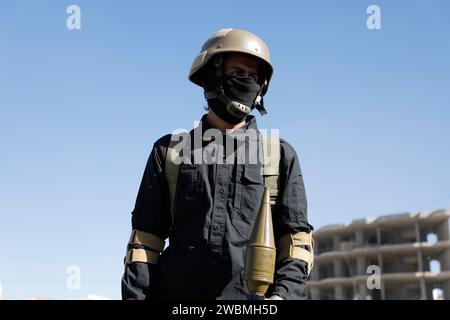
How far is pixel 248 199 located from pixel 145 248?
0.82 metres

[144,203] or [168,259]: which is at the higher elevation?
[144,203]

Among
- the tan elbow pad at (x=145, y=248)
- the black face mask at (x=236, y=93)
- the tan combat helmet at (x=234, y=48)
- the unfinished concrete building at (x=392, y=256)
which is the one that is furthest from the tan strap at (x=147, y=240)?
the unfinished concrete building at (x=392, y=256)

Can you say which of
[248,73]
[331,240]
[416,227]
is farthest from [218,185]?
[331,240]

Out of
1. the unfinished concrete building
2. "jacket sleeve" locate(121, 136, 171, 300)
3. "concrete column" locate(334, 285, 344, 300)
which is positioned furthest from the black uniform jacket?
"concrete column" locate(334, 285, 344, 300)

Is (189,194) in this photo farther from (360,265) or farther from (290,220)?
(360,265)

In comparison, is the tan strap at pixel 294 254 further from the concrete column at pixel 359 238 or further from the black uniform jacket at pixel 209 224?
the concrete column at pixel 359 238

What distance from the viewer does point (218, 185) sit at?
4.14 meters

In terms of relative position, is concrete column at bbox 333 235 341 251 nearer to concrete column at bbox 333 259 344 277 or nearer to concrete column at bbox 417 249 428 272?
concrete column at bbox 333 259 344 277

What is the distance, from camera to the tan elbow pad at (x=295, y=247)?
4043mm

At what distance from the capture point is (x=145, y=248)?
4.18 metres

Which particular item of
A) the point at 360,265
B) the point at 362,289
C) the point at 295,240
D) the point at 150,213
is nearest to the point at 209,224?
the point at 150,213

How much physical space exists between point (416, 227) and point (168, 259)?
228ft
